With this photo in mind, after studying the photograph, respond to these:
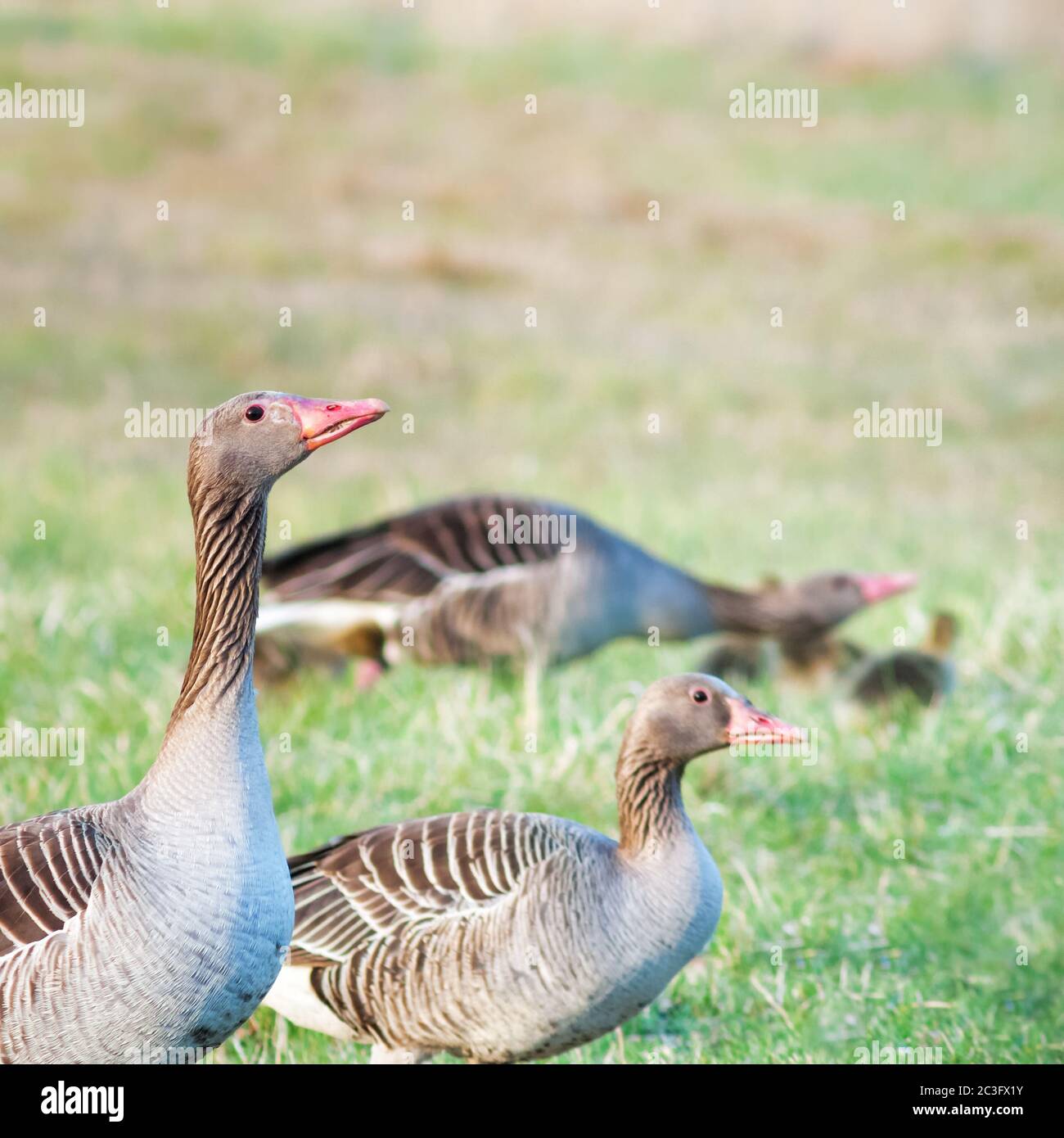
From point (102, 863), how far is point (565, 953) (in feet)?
4.27

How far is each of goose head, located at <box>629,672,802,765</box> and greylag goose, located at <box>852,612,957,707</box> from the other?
127 inches

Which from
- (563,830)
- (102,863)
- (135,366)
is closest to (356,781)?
(563,830)

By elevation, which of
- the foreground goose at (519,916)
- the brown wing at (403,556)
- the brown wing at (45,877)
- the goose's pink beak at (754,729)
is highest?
the brown wing at (403,556)

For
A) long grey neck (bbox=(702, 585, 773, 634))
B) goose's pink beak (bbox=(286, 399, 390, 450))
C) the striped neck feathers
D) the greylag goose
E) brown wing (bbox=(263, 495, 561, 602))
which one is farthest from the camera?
long grey neck (bbox=(702, 585, 773, 634))

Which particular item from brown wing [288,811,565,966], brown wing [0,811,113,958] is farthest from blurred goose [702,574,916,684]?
brown wing [0,811,113,958]

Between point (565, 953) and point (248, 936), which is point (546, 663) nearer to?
point (565, 953)

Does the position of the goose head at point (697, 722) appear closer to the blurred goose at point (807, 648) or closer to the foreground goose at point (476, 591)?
the foreground goose at point (476, 591)

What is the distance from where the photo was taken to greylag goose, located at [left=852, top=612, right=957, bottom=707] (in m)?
7.68

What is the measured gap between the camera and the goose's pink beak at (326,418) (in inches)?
144

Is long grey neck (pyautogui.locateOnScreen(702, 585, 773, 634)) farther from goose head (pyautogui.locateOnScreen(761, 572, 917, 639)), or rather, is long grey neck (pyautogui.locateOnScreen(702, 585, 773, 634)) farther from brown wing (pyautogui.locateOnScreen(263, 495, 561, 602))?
brown wing (pyautogui.locateOnScreen(263, 495, 561, 602))

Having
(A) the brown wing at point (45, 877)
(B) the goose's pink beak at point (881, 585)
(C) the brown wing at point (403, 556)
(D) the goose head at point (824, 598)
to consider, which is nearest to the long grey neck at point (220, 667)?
(A) the brown wing at point (45, 877)

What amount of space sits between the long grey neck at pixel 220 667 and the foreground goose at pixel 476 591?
4.10 metres

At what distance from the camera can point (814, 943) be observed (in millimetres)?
5516

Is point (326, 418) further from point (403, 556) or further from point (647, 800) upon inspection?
point (403, 556)
